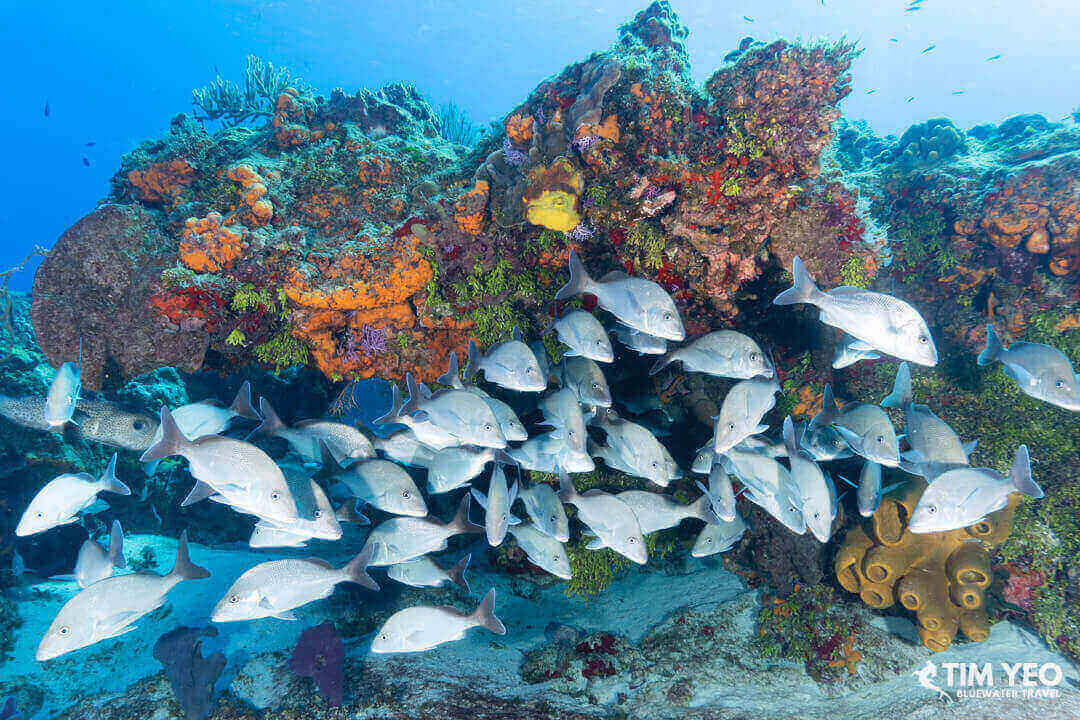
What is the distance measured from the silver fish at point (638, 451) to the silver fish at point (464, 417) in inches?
45.9

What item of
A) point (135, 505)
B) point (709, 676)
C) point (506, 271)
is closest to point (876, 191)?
point (506, 271)

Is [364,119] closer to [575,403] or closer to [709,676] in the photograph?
[575,403]

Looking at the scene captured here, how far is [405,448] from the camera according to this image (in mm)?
4816

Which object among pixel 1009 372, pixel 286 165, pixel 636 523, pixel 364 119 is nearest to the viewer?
pixel 1009 372

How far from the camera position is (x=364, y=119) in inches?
287

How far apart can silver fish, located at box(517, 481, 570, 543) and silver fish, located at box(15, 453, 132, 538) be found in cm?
406

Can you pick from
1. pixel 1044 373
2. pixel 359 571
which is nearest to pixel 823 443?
pixel 1044 373

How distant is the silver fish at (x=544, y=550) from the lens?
4387 mm

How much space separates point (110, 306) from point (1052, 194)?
1106 centimetres

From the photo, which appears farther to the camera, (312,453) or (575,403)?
(312,453)

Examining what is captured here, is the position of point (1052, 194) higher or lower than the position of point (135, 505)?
higher

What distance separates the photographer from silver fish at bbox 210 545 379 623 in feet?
11.3

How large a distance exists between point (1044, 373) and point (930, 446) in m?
0.93

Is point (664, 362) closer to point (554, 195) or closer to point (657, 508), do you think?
point (657, 508)
